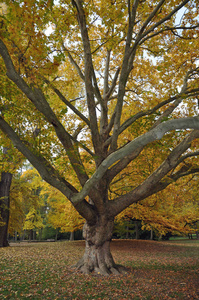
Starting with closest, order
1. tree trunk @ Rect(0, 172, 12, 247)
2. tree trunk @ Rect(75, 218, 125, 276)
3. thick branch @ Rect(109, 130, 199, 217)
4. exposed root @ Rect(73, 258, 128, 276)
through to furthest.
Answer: thick branch @ Rect(109, 130, 199, 217), exposed root @ Rect(73, 258, 128, 276), tree trunk @ Rect(75, 218, 125, 276), tree trunk @ Rect(0, 172, 12, 247)

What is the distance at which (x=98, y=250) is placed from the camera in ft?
21.2

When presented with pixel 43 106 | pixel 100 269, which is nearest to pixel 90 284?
pixel 100 269

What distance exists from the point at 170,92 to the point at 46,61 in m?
4.48

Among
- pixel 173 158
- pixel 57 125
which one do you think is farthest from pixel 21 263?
pixel 173 158

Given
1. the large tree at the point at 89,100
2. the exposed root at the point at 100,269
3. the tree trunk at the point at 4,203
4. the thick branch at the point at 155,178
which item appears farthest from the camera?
the tree trunk at the point at 4,203

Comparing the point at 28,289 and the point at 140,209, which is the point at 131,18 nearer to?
the point at 28,289

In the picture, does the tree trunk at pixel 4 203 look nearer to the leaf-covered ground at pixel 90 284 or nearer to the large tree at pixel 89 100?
the leaf-covered ground at pixel 90 284

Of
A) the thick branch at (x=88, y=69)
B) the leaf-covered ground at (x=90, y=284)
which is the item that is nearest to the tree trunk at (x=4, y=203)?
the leaf-covered ground at (x=90, y=284)

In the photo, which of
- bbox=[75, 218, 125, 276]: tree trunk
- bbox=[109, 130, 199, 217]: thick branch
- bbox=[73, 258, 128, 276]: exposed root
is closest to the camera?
bbox=[109, 130, 199, 217]: thick branch

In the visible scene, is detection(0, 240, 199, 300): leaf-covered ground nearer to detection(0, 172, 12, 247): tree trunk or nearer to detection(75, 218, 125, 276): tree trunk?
detection(75, 218, 125, 276): tree trunk

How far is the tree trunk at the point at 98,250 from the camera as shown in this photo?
628cm

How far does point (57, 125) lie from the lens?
5609 mm

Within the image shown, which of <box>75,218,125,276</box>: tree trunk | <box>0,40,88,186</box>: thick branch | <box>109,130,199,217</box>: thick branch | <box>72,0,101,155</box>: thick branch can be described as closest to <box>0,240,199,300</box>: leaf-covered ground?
<box>75,218,125,276</box>: tree trunk

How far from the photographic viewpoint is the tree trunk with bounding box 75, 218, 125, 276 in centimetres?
628
